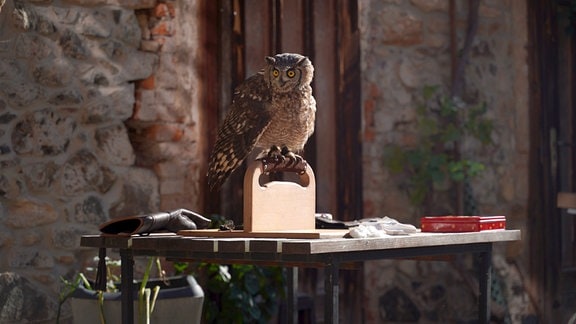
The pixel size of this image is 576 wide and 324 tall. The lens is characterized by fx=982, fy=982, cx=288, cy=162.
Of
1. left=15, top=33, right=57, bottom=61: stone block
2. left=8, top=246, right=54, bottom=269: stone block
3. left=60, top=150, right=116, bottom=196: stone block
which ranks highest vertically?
left=15, top=33, right=57, bottom=61: stone block

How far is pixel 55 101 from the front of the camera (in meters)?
4.74

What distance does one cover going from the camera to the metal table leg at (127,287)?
10.8 feet

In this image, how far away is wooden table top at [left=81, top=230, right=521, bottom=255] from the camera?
2.77 m

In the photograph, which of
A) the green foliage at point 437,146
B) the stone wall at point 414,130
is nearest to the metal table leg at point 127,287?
the stone wall at point 414,130

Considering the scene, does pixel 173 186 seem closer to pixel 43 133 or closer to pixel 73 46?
pixel 43 133

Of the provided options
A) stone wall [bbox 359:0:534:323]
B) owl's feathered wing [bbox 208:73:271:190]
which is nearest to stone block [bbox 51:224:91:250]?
owl's feathered wing [bbox 208:73:271:190]

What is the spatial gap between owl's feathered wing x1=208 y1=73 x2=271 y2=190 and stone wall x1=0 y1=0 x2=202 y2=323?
1.29m

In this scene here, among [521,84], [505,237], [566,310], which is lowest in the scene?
[566,310]

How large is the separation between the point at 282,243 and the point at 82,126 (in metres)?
2.32

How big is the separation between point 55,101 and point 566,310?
360 cm

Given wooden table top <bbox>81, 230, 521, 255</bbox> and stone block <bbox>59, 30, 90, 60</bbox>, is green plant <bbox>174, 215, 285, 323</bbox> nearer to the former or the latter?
stone block <bbox>59, 30, 90, 60</bbox>

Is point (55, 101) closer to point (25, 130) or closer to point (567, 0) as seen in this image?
point (25, 130)

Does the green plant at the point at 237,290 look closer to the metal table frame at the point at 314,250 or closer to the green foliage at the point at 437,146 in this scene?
the green foliage at the point at 437,146

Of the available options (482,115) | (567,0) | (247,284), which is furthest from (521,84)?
(247,284)
